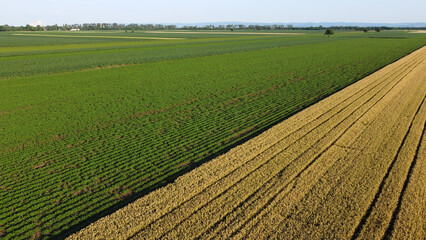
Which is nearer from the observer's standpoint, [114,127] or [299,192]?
[299,192]

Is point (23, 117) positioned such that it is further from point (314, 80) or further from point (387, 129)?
point (314, 80)

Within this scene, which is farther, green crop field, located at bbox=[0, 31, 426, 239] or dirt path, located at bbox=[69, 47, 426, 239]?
green crop field, located at bbox=[0, 31, 426, 239]

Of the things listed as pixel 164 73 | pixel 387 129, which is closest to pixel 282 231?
pixel 387 129

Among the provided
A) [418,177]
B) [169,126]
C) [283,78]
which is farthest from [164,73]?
[418,177]

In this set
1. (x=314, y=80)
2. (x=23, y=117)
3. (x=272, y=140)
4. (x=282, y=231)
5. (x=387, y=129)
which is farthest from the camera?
(x=314, y=80)

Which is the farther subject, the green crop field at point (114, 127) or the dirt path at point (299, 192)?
the green crop field at point (114, 127)

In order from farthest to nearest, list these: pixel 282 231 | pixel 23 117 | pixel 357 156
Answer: pixel 23 117 < pixel 357 156 < pixel 282 231

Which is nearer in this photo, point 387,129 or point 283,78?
point 387,129
